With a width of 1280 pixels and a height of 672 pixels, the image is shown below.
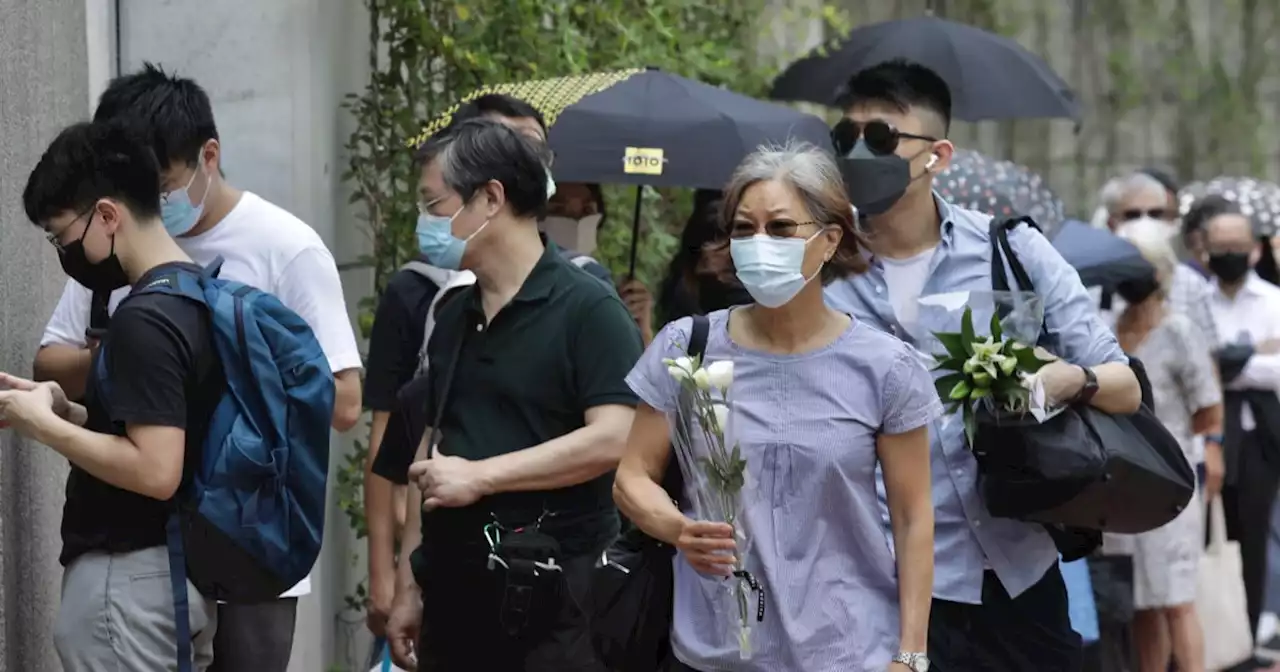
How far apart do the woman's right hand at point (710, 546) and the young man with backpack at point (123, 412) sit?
105 centimetres

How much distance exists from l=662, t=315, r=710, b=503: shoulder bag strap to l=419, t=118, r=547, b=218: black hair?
31.0 inches

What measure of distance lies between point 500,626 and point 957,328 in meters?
1.24

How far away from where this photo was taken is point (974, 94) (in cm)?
936

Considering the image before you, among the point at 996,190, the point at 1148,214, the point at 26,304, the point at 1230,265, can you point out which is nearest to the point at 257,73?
the point at 26,304

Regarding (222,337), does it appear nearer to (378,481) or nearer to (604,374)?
(604,374)

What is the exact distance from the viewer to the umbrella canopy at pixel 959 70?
30.8 feet

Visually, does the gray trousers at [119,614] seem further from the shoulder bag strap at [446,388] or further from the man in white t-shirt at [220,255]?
the shoulder bag strap at [446,388]

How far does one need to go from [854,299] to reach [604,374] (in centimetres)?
60

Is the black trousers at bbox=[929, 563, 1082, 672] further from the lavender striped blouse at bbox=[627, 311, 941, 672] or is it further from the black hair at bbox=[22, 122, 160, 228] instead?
the black hair at bbox=[22, 122, 160, 228]

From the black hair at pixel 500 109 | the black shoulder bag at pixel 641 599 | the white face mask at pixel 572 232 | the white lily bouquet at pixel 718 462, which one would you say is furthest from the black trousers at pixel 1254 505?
the white lily bouquet at pixel 718 462

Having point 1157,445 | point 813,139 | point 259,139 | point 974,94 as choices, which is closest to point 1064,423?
point 1157,445

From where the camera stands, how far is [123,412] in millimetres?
4191

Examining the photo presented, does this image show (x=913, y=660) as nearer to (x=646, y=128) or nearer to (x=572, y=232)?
(x=572, y=232)

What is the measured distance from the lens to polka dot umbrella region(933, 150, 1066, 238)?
7453mm
